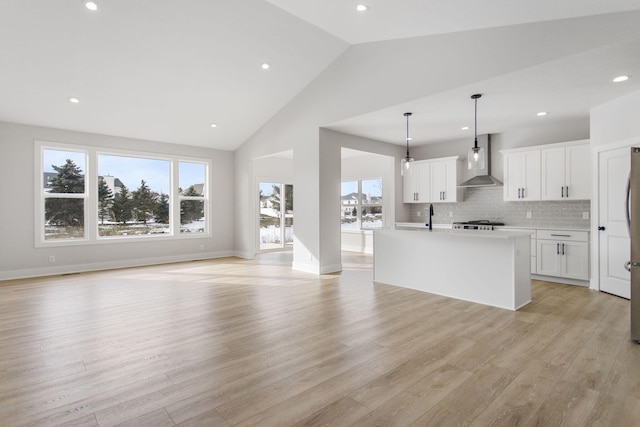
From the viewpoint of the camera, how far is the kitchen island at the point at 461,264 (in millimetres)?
4039

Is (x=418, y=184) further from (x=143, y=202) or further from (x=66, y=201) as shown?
(x=66, y=201)

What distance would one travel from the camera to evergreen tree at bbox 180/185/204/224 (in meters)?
8.01

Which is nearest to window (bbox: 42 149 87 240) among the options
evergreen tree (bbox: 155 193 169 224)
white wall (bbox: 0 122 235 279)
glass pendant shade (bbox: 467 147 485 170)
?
white wall (bbox: 0 122 235 279)

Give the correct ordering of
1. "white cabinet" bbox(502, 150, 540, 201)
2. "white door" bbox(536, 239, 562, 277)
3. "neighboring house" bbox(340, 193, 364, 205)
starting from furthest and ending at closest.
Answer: "neighboring house" bbox(340, 193, 364, 205) < "white cabinet" bbox(502, 150, 540, 201) < "white door" bbox(536, 239, 562, 277)

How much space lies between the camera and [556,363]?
262 cm

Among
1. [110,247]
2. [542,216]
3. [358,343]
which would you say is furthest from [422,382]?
[110,247]

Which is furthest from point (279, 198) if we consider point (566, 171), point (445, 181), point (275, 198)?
point (566, 171)

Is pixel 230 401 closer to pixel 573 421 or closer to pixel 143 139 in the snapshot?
pixel 573 421

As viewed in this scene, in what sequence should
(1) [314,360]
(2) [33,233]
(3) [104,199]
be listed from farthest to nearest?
(3) [104,199] < (2) [33,233] < (1) [314,360]

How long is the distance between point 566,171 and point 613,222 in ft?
3.70

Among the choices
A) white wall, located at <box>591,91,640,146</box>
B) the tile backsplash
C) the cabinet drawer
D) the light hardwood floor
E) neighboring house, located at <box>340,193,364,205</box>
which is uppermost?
white wall, located at <box>591,91,640,146</box>

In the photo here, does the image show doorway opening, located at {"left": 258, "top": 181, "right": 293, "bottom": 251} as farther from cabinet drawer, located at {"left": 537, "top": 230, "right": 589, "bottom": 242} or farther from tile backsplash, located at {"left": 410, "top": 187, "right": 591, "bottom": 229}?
cabinet drawer, located at {"left": 537, "top": 230, "right": 589, "bottom": 242}

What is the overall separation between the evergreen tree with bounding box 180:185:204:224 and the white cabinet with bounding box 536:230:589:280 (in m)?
7.12

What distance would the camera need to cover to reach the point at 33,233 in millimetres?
6090
